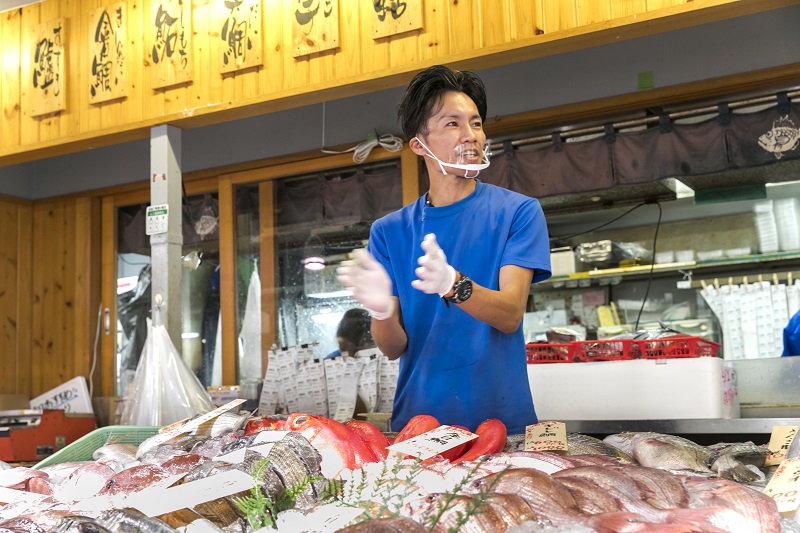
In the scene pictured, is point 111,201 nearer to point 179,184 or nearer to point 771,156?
point 179,184

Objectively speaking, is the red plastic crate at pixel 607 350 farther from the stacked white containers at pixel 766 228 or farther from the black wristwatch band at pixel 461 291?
the stacked white containers at pixel 766 228

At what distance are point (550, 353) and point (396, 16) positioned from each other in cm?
178

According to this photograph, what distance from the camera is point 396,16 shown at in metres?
4.18

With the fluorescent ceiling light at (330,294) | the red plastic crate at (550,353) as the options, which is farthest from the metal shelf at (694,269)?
the red plastic crate at (550,353)

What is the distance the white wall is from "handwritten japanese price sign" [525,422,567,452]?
12.8ft

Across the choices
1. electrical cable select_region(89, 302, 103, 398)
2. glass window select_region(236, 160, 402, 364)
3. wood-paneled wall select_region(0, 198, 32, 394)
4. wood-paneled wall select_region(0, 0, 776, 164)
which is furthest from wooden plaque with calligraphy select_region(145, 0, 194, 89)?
wood-paneled wall select_region(0, 198, 32, 394)

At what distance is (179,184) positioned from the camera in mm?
4961

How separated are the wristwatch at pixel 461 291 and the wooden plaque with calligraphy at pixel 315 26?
7.71 feet

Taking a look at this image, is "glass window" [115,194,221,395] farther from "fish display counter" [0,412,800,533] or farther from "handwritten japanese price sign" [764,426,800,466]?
"handwritten japanese price sign" [764,426,800,466]

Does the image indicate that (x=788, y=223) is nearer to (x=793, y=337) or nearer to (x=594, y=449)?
(x=793, y=337)

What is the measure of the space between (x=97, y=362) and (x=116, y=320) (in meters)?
0.40

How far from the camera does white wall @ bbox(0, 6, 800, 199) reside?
17.8 ft

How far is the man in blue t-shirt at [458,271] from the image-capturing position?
8.96 feet

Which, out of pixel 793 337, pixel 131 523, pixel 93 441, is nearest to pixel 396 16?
pixel 93 441
